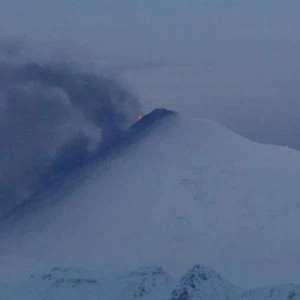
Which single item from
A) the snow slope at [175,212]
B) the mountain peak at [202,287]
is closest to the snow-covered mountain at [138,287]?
Answer: the mountain peak at [202,287]

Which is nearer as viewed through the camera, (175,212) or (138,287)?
(138,287)

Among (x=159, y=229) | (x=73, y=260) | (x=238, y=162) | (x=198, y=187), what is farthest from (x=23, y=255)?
(x=238, y=162)

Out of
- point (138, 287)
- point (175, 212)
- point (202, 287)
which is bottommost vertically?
point (202, 287)

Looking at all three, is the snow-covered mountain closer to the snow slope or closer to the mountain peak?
the mountain peak

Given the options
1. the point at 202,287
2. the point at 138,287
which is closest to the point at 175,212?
the point at 138,287

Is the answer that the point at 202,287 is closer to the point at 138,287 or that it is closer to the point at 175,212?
the point at 138,287

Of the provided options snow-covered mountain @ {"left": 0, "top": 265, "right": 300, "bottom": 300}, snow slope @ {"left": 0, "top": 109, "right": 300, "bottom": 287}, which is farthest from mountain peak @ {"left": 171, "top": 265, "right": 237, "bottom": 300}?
snow slope @ {"left": 0, "top": 109, "right": 300, "bottom": 287}

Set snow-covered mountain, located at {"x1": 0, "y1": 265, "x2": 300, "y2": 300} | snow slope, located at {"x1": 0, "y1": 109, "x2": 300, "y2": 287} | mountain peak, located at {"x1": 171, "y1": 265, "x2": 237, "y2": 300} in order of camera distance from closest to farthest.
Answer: mountain peak, located at {"x1": 171, "y1": 265, "x2": 237, "y2": 300}
snow-covered mountain, located at {"x1": 0, "y1": 265, "x2": 300, "y2": 300}
snow slope, located at {"x1": 0, "y1": 109, "x2": 300, "y2": 287}
